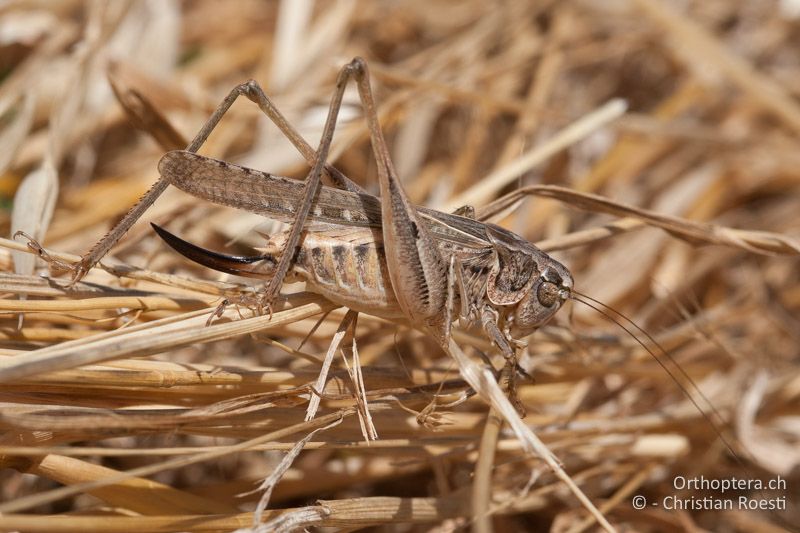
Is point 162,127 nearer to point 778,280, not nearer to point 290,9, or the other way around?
point 290,9

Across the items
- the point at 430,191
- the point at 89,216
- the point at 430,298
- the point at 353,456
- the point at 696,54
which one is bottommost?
the point at 353,456

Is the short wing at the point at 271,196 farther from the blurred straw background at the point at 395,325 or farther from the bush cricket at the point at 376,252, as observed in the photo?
the blurred straw background at the point at 395,325

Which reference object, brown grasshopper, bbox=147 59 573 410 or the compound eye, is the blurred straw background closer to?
brown grasshopper, bbox=147 59 573 410

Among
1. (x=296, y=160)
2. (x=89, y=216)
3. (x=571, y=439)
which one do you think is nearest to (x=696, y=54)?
(x=296, y=160)

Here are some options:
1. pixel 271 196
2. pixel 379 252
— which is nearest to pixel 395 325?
pixel 379 252

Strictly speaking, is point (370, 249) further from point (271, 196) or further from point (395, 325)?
point (395, 325)

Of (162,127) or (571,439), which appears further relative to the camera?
(162,127)
